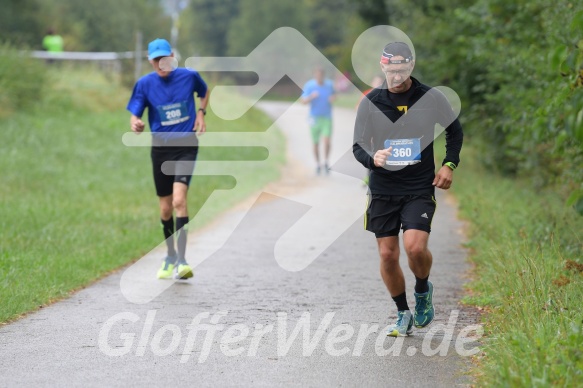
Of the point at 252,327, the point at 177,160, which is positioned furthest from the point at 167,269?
the point at 252,327

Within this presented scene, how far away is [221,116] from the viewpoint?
1251 inches

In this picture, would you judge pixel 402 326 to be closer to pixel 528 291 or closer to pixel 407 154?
pixel 528 291

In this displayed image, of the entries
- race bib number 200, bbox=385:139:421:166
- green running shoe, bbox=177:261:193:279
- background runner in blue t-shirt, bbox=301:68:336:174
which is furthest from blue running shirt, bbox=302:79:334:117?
race bib number 200, bbox=385:139:421:166

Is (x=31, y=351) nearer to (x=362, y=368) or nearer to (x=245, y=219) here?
(x=362, y=368)

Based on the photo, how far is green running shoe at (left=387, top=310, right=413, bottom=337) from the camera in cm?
736

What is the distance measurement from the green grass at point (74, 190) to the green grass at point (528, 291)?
369cm

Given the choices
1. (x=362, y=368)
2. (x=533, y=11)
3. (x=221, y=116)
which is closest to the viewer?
(x=362, y=368)

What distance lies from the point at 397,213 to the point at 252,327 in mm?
1377

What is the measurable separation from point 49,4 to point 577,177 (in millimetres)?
42964

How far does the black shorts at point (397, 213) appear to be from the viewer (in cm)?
724

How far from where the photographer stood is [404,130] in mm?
7301

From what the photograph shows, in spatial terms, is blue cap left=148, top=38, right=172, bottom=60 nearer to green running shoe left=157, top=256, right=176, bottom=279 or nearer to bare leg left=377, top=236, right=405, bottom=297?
green running shoe left=157, top=256, right=176, bottom=279

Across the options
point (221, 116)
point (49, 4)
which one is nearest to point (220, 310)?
point (221, 116)

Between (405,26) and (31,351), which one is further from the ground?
(405,26)
